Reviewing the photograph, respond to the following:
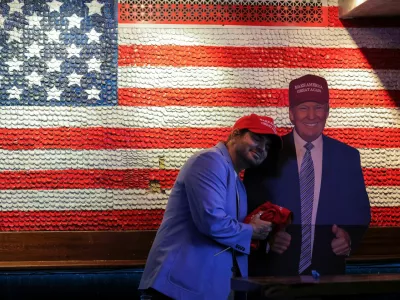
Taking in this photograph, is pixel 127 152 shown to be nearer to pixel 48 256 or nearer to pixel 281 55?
pixel 48 256

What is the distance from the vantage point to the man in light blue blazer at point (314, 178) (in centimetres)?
464

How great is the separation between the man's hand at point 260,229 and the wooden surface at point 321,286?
622mm

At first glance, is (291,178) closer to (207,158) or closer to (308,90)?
(308,90)

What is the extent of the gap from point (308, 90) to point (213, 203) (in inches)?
62.6

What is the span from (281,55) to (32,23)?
5.47 ft

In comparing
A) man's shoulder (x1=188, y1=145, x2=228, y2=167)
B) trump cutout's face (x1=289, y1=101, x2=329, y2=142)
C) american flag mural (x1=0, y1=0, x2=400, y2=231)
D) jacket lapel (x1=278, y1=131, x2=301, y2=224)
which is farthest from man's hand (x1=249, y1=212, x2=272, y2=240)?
american flag mural (x1=0, y1=0, x2=400, y2=231)

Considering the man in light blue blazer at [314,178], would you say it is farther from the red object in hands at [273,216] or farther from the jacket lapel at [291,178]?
the red object in hands at [273,216]

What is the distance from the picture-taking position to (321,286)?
3.11 metres

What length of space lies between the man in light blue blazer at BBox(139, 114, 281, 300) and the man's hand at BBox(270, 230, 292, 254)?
0.85 feet

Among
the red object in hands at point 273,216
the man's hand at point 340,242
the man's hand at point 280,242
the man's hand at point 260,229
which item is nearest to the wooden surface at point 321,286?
the man's hand at point 260,229

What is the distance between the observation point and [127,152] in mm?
5004

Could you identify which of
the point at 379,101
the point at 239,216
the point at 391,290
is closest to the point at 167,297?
the point at 239,216

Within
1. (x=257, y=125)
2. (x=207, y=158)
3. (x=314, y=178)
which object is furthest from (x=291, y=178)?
(x=207, y=158)

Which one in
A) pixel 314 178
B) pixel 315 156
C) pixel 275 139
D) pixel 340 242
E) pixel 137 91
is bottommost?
pixel 340 242
